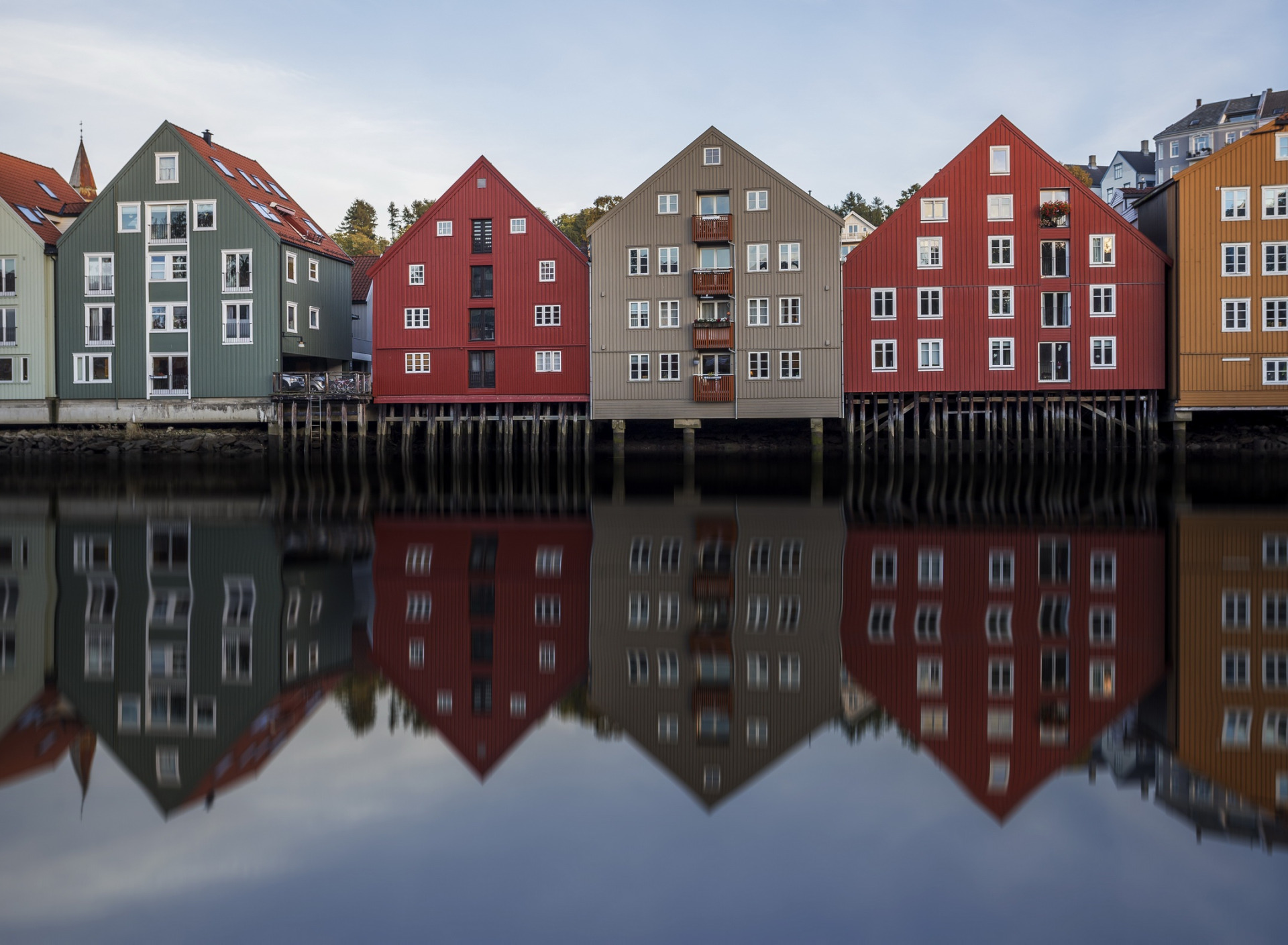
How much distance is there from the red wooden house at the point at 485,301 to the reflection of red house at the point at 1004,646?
27.7m

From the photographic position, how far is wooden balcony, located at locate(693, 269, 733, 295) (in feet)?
135

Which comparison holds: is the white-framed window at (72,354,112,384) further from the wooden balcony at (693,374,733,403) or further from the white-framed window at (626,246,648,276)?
the wooden balcony at (693,374,733,403)

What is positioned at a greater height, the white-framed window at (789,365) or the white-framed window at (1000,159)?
the white-framed window at (1000,159)

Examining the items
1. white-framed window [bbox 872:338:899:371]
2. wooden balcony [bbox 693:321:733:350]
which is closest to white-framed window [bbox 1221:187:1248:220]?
white-framed window [bbox 872:338:899:371]

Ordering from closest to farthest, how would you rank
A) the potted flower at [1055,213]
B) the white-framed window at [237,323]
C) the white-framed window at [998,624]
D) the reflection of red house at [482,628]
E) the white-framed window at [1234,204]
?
1. the reflection of red house at [482,628]
2. the white-framed window at [998,624]
3. the white-framed window at [1234,204]
4. the potted flower at [1055,213]
5. the white-framed window at [237,323]

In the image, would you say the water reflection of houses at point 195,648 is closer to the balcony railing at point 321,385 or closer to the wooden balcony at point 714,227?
the balcony railing at point 321,385

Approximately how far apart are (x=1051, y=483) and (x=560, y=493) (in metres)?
14.2

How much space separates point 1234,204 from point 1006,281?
9.11 metres

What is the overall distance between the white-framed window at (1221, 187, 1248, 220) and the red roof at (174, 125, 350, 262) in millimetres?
39025

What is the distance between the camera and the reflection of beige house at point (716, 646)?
7895 mm

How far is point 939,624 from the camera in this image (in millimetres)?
11477

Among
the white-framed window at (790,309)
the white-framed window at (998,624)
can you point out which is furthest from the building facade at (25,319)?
the white-framed window at (998,624)

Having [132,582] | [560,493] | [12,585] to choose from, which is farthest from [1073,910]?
[560,493]

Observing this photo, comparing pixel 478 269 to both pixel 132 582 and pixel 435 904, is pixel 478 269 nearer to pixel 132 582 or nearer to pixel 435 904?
pixel 132 582
